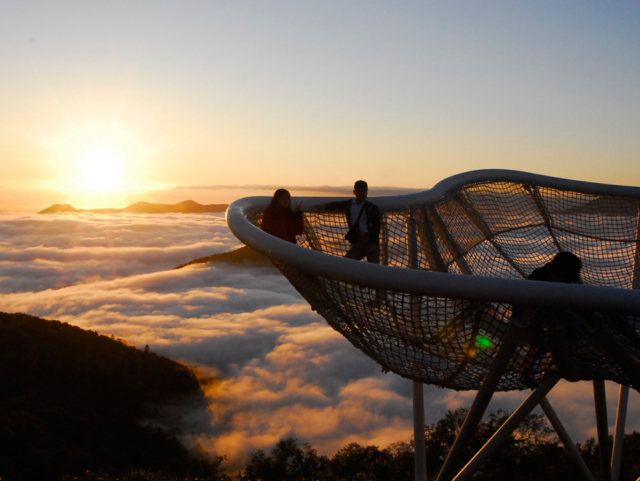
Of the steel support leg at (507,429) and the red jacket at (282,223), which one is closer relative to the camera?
the steel support leg at (507,429)

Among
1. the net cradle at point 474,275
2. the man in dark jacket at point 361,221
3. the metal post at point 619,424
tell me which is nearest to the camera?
the net cradle at point 474,275

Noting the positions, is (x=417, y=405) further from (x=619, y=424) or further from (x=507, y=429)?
(x=619, y=424)

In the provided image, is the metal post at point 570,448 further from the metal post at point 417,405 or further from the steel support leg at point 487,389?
the steel support leg at point 487,389

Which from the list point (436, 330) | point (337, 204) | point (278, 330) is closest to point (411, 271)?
point (436, 330)

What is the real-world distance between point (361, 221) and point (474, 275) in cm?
214

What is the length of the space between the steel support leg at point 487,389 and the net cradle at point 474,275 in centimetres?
10

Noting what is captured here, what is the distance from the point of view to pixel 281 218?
17.4ft

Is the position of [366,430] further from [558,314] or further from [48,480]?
[558,314]

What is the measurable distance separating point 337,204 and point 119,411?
102 metres

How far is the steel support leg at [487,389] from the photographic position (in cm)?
323

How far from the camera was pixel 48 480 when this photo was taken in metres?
62.2

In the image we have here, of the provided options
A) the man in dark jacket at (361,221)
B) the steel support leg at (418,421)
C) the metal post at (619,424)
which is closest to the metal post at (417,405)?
the steel support leg at (418,421)

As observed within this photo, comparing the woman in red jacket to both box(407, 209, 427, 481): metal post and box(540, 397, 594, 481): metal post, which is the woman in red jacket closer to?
box(407, 209, 427, 481): metal post

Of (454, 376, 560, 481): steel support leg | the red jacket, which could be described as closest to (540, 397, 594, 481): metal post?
(454, 376, 560, 481): steel support leg
